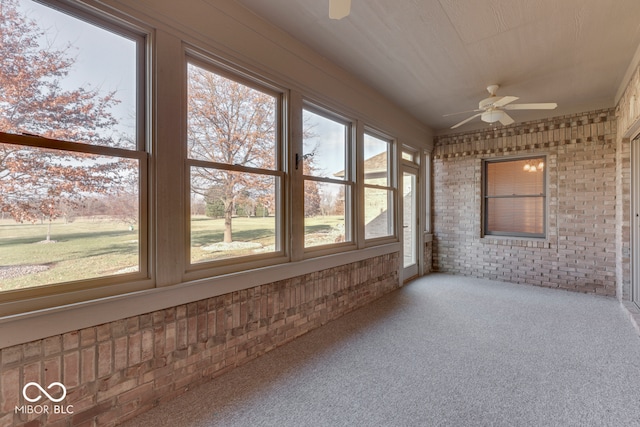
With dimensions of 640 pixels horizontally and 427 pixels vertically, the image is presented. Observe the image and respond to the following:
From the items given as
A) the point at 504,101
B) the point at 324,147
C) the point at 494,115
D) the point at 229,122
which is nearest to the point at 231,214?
the point at 229,122

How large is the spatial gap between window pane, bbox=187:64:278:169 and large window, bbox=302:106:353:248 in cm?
50

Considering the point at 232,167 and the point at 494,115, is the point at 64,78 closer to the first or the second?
the point at 232,167

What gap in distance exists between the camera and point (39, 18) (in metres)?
1.57

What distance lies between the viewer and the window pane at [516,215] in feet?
16.2

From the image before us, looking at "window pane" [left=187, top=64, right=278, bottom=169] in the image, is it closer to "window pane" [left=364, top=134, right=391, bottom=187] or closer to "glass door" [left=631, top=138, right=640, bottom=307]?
"window pane" [left=364, top=134, right=391, bottom=187]

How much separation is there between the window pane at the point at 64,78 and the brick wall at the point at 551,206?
5404mm

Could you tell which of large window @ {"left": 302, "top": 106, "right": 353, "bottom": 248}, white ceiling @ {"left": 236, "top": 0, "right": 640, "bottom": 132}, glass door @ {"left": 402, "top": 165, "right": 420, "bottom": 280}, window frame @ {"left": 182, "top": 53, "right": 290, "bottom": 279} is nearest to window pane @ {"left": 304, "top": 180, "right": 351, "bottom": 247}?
large window @ {"left": 302, "top": 106, "right": 353, "bottom": 248}

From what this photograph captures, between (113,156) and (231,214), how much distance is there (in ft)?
2.96

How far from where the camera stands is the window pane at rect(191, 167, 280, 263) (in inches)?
86.7

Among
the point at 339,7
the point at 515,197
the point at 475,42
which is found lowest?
the point at 515,197

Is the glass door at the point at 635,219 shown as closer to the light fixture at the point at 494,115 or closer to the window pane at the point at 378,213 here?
the light fixture at the point at 494,115

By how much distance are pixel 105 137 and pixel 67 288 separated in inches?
35.8

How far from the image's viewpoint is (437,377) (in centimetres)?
222

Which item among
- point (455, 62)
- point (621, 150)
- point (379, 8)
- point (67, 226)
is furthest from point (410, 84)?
point (67, 226)
